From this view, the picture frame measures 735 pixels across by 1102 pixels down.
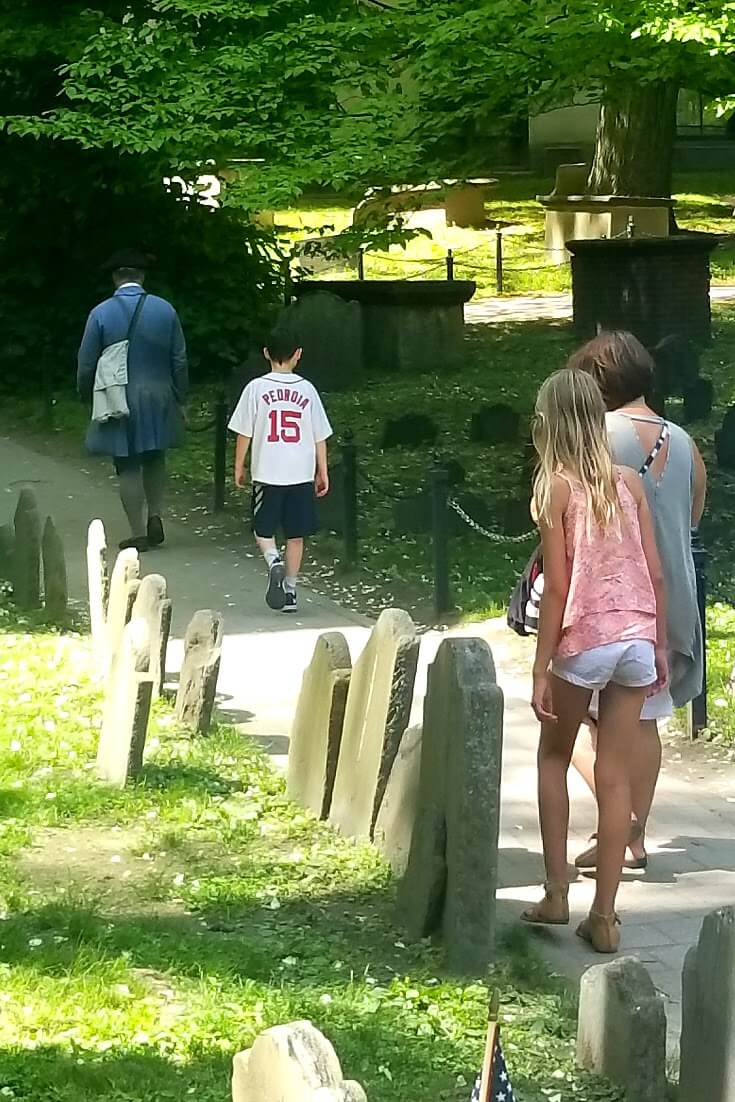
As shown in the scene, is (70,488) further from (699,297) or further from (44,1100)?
(44,1100)

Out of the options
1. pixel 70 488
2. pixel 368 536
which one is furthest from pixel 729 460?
pixel 70 488

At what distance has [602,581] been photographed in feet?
17.2

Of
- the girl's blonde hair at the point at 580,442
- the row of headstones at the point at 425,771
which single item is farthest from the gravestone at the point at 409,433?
the girl's blonde hair at the point at 580,442

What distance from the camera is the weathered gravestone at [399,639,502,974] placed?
16.1 ft

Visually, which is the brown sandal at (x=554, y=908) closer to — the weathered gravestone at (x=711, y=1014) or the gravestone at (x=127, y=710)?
the weathered gravestone at (x=711, y=1014)

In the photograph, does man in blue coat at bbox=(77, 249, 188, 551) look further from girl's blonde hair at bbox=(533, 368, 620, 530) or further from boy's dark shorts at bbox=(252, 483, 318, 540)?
girl's blonde hair at bbox=(533, 368, 620, 530)

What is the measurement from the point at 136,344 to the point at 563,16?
10.9 ft

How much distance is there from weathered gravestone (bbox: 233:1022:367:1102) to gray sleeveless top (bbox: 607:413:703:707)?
3023mm

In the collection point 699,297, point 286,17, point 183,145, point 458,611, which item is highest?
point 286,17

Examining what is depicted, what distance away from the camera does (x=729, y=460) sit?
13219mm

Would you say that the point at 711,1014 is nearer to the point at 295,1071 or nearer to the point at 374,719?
the point at 295,1071

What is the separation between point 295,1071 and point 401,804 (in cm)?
282

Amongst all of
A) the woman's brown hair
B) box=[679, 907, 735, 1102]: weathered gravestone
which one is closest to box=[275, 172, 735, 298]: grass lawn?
the woman's brown hair

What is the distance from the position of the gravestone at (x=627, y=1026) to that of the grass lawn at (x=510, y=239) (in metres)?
16.7
